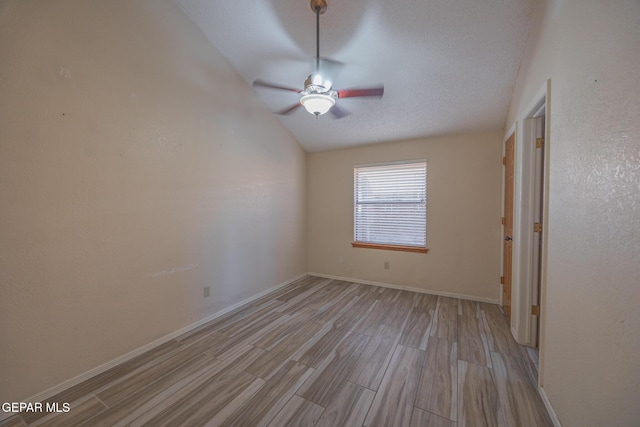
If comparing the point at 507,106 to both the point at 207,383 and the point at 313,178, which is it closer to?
the point at 313,178

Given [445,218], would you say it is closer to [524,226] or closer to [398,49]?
[524,226]

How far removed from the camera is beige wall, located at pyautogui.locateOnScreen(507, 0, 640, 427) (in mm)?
875

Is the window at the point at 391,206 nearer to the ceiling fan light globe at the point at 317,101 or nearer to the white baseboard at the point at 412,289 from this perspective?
the white baseboard at the point at 412,289

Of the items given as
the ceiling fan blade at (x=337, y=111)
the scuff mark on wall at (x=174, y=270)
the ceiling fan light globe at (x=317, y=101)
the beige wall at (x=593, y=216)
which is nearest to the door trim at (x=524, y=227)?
the beige wall at (x=593, y=216)

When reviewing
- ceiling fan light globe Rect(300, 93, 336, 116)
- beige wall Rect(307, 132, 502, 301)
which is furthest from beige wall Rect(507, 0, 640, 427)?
beige wall Rect(307, 132, 502, 301)

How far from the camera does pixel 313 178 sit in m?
4.50

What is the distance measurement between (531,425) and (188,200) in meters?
3.20

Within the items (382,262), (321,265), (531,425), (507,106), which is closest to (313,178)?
(321,265)

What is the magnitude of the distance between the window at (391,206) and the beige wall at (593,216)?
2.11m

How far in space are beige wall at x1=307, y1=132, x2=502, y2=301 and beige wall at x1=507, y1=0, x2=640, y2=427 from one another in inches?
69.2

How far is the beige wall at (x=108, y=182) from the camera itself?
1.55m

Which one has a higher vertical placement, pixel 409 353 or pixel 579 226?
pixel 579 226

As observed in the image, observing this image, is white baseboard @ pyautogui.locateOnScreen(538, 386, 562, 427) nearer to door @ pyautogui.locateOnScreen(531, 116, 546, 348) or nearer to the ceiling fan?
door @ pyautogui.locateOnScreen(531, 116, 546, 348)

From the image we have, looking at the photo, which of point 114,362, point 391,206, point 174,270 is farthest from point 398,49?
point 114,362
